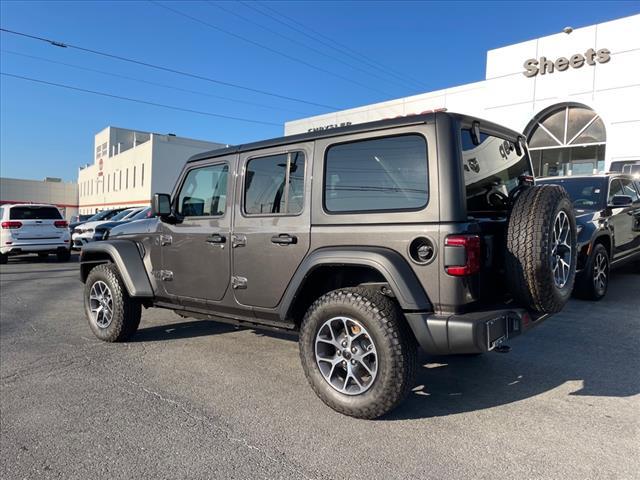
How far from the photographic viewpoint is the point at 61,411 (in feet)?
11.0

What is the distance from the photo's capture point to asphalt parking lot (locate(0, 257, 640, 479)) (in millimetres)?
2604

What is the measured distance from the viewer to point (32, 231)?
43.1 ft

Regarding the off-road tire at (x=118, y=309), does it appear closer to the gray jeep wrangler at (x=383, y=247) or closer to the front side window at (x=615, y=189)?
the gray jeep wrangler at (x=383, y=247)

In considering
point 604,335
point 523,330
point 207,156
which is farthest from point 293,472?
point 604,335

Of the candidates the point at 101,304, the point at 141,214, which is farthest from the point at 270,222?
the point at 141,214

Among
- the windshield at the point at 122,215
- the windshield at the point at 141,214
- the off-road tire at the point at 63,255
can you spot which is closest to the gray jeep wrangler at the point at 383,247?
the windshield at the point at 141,214

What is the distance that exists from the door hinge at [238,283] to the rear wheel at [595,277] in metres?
4.74

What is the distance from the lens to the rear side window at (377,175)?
10.1 feet

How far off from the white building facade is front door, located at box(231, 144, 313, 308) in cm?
3557

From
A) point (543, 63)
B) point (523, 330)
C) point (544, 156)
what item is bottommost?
point (523, 330)

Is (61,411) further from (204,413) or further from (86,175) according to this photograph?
(86,175)

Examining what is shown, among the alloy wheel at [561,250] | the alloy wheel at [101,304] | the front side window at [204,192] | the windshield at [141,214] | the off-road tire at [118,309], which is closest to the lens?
the alloy wheel at [561,250]

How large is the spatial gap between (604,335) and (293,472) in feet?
13.5

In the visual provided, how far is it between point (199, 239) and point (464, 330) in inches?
101
